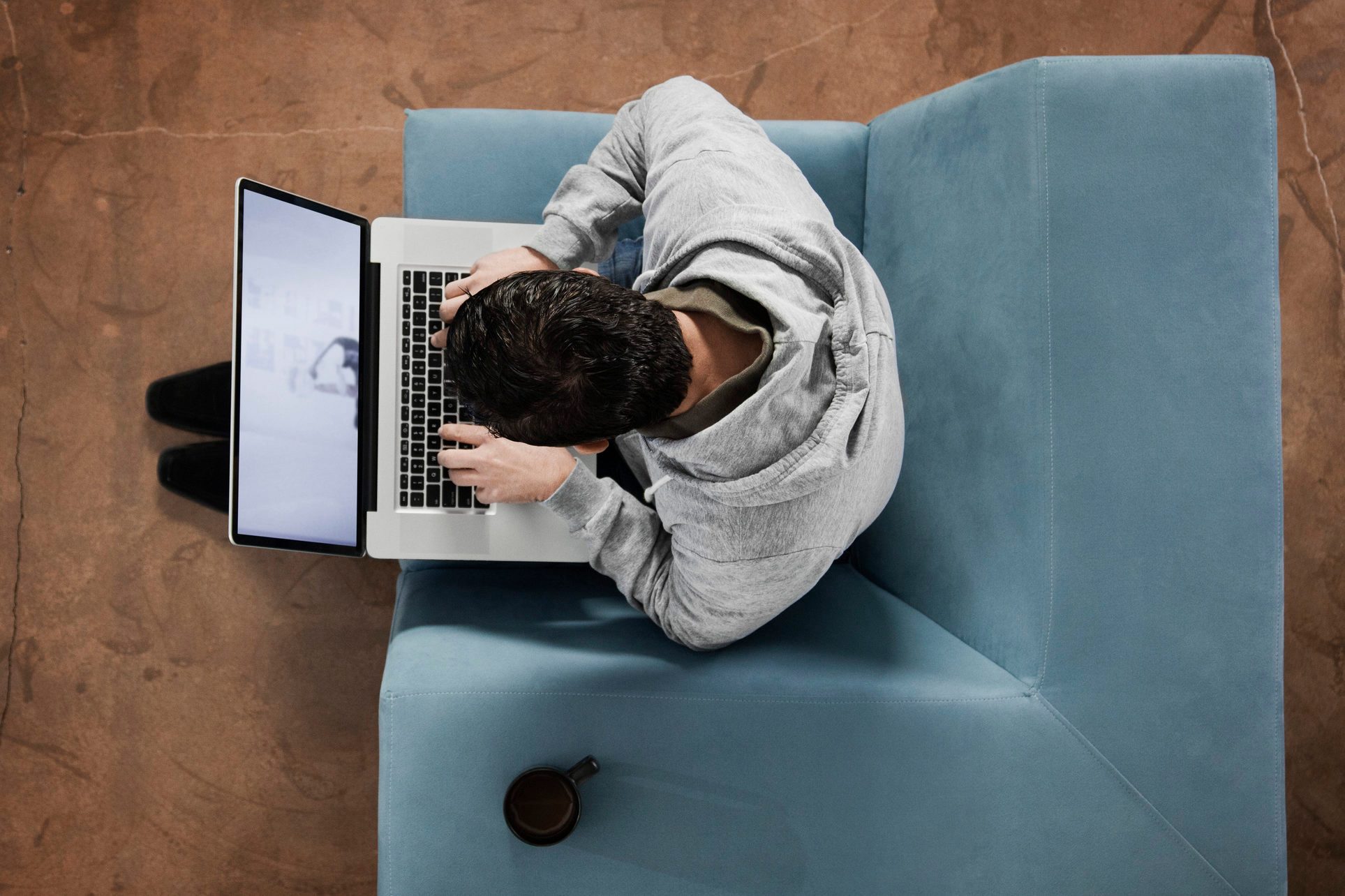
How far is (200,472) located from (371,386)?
59 cm

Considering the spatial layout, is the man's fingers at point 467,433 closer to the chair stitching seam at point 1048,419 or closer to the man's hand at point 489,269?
the man's hand at point 489,269

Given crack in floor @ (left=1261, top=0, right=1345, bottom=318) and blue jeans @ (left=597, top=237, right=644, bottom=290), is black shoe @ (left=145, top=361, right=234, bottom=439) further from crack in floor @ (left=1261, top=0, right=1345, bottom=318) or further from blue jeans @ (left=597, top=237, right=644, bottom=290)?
crack in floor @ (left=1261, top=0, right=1345, bottom=318)

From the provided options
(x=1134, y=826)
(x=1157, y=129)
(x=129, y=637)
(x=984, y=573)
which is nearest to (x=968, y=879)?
(x=1134, y=826)

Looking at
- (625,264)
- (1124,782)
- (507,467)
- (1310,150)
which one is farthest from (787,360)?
(1310,150)

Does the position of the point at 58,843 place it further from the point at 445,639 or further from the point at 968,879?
the point at 968,879

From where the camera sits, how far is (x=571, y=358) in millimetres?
679

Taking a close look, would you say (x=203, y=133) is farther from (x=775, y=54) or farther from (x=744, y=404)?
(x=744, y=404)

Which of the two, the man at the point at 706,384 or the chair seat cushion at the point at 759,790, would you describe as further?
the chair seat cushion at the point at 759,790

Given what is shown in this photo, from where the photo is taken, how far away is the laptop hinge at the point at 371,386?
1.05 metres

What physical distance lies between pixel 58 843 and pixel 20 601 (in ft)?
1.47

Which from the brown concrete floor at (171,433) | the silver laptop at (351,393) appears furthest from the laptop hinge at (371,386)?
the brown concrete floor at (171,433)

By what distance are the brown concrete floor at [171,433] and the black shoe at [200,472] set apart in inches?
2.5

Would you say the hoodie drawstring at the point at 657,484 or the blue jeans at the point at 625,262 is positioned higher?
the blue jeans at the point at 625,262

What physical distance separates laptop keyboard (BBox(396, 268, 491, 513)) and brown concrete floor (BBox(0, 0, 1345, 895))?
1.80 ft
